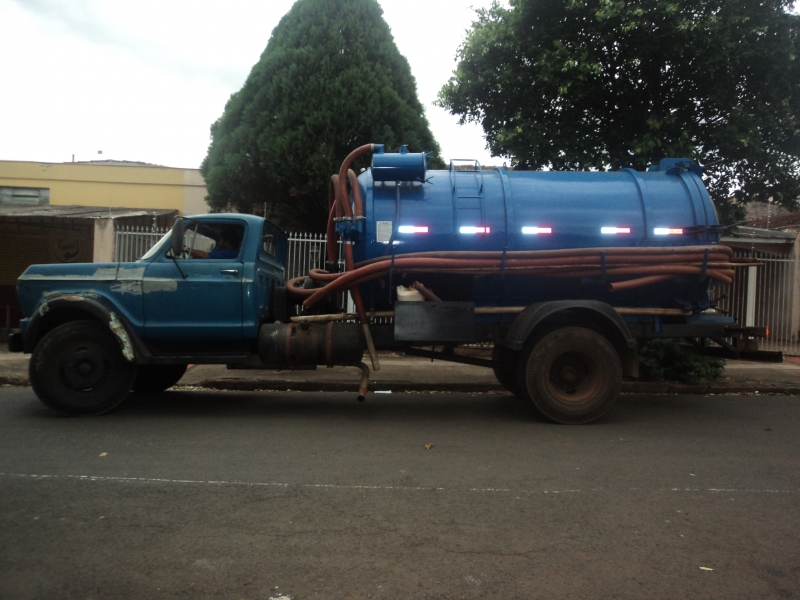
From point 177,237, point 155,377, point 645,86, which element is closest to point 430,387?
point 155,377

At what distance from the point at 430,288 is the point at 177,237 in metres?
2.65

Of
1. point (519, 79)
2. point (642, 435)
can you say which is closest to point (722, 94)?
point (519, 79)

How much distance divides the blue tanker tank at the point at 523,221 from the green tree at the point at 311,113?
207 inches

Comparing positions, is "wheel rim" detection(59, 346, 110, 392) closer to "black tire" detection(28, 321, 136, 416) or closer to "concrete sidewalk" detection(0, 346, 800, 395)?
"black tire" detection(28, 321, 136, 416)

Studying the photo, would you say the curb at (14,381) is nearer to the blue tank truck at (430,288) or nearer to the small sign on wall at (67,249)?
the blue tank truck at (430,288)

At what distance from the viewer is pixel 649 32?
857 centimetres

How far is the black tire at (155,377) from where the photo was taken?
24.7 feet

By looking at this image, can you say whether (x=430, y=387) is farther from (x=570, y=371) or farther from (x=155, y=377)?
(x=155, y=377)

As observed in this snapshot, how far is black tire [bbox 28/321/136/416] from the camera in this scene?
6371mm

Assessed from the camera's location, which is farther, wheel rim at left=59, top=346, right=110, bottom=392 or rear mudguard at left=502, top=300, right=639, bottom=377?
wheel rim at left=59, top=346, right=110, bottom=392

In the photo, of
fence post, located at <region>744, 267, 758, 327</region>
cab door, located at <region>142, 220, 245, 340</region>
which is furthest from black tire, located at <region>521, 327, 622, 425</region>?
fence post, located at <region>744, 267, 758, 327</region>

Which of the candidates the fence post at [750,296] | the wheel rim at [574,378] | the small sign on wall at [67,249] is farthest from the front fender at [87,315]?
the fence post at [750,296]

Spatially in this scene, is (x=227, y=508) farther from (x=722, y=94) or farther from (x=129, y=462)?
(x=722, y=94)

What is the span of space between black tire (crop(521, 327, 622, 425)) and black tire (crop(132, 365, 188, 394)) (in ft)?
13.9
